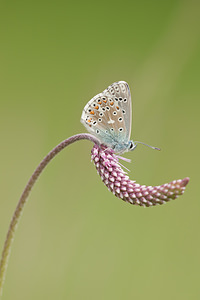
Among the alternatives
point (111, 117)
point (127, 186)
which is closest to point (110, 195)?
point (111, 117)

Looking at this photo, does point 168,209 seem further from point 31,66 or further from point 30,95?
point 31,66

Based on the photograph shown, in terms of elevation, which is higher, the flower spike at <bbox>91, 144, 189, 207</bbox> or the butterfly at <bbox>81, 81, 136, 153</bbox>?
the butterfly at <bbox>81, 81, 136, 153</bbox>

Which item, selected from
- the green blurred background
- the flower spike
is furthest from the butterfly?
the green blurred background

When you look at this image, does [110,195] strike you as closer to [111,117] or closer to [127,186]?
[111,117]

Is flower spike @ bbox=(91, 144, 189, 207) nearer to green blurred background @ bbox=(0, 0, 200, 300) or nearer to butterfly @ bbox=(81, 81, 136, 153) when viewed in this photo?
butterfly @ bbox=(81, 81, 136, 153)

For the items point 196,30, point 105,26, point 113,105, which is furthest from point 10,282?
point 105,26

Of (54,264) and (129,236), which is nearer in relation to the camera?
(54,264)

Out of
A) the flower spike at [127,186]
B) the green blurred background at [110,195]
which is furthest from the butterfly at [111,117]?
the green blurred background at [110,195]
